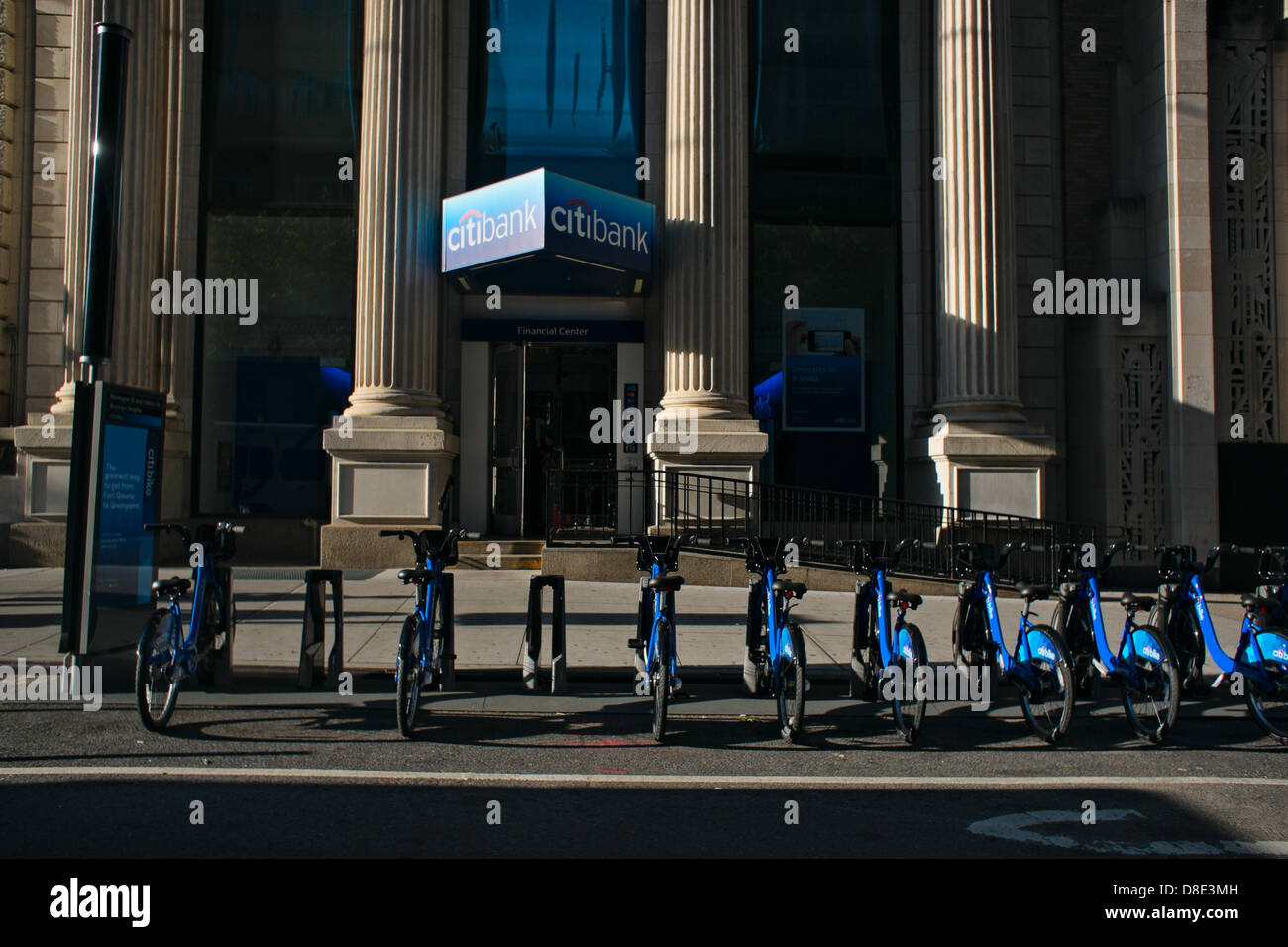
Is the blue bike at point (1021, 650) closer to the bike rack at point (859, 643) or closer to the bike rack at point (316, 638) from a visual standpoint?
the bike rack at point (859, 643)

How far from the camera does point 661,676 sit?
20.8ft

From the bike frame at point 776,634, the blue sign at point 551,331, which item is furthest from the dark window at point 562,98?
the bike frame at point 776,634

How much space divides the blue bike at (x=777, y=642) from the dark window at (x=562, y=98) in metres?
10.4

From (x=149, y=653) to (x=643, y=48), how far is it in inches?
517

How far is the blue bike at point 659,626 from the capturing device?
6.34m

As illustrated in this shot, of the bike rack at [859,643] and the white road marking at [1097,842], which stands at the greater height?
the bike rack at [859,643]

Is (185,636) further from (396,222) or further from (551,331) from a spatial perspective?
(551,331)

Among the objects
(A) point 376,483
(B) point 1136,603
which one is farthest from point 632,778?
(A) point 376,483

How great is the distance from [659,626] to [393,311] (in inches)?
372

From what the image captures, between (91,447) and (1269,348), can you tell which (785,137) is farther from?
(91,447)

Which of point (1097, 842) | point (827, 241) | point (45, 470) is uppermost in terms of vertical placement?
point (827, 241)

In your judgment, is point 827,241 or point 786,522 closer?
point 786,522
